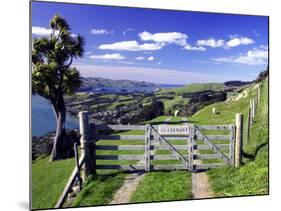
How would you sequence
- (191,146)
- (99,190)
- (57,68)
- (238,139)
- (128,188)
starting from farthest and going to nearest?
(238,139) → (191,146) → (128,188) → (99,190) → (57,68)

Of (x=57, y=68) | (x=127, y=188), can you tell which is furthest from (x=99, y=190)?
(x=57, y=68)

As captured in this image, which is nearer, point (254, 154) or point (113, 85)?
point (113, 85)

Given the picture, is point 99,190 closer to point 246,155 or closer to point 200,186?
point 200,186

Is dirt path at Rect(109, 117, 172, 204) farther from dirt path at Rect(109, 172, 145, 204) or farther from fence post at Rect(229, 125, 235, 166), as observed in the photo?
fence post at Rect(229, 125, 235, 166)

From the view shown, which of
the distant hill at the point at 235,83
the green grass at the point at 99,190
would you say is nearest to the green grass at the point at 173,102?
the distant hill at the point at 235,83

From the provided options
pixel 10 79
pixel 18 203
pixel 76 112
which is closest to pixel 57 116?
pixel 76 112

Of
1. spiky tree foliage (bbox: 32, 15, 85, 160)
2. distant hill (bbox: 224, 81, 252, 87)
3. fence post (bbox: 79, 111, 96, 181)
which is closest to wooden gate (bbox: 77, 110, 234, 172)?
fence post (bbox: 79, 111, 96, 181)

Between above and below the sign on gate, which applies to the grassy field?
below

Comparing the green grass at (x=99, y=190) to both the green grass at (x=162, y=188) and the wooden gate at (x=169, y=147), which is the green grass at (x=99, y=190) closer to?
the wooden gate at (x=169, y=147)
